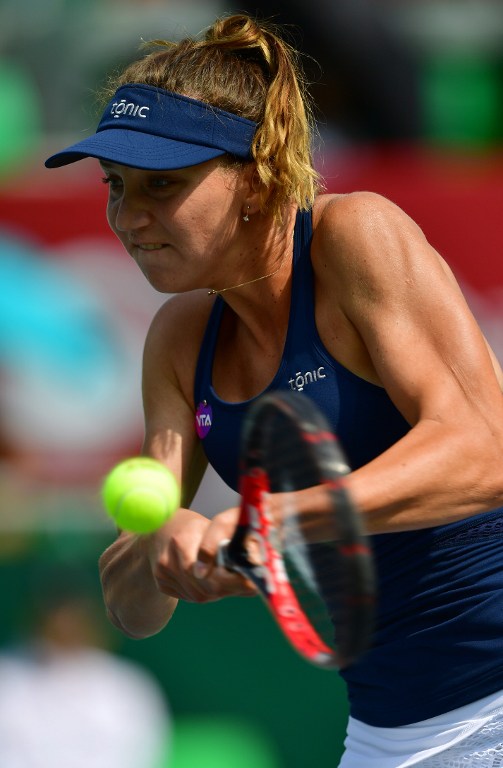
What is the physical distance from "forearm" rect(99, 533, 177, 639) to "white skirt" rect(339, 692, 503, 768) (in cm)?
61

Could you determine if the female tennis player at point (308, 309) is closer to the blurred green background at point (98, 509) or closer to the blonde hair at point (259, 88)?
the blonde hair at point (259, 88)

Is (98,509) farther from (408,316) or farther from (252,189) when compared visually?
(408,316)

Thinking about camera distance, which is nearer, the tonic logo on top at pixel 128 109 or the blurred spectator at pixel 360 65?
the tonic logo on top at pixel 128 109

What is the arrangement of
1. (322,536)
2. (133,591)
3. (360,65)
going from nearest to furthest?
(322,536)
(133,591)
(360,65)

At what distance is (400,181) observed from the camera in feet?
20.5

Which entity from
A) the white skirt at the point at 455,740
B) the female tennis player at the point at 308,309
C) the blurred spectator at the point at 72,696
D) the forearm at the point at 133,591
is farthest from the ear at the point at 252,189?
the blurred spectator at the point at 72,696

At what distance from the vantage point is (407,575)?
2797 millimetres

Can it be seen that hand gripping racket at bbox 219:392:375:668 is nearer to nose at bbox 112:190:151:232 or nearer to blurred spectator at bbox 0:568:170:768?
nose at bbox 112:190:151:232

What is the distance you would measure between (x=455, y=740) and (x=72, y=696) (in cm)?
336

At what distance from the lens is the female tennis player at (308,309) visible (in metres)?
2.55

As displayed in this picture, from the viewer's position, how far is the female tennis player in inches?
101

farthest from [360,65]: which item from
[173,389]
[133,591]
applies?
[133,591]

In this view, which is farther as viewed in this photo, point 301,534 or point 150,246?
point 150,246

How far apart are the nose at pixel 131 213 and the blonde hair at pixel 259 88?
9.7 inches
